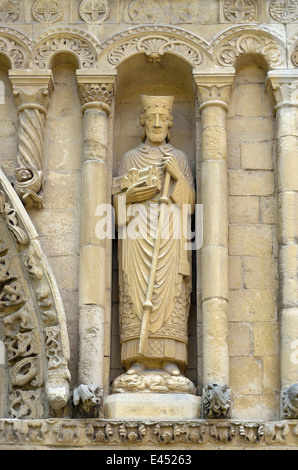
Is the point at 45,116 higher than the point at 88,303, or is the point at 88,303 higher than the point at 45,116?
the point at 45,116

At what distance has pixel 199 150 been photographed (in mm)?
13078

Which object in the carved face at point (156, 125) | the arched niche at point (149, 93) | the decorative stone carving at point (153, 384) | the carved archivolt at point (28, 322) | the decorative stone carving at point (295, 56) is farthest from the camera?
the arched niche at point (149, 93)

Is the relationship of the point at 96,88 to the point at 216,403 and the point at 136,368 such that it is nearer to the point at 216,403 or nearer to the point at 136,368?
the point at 136,368

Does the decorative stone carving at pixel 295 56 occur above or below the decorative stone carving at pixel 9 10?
below

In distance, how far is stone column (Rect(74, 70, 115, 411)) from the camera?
1211 centimetres

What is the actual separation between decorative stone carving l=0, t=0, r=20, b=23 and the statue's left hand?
2.09 meters

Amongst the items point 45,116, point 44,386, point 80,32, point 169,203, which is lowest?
point 44,386

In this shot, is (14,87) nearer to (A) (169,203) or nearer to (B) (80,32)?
(B) (80,32)

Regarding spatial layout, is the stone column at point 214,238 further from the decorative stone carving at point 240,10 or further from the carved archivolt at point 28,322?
the carved archivolt at point 28,322

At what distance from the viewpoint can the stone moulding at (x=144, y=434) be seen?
38.5 feet

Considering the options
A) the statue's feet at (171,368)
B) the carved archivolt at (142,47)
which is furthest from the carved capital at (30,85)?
the statue's feet at (171,368)

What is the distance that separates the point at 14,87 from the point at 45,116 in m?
0.40

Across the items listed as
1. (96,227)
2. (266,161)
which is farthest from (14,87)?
(266,161)

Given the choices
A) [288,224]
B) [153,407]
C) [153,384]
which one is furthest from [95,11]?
[153,407]
